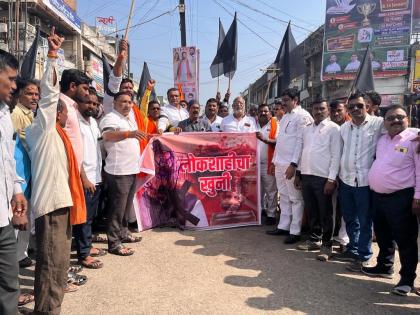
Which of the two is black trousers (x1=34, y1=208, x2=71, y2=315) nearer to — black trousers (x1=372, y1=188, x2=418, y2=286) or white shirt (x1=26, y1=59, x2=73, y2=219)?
white shirt (x1=26, y1=59, x2=73, y2=219)

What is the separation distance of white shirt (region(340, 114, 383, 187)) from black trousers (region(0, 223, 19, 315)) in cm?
328

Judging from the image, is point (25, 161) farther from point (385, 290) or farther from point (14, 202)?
point (385, 290)

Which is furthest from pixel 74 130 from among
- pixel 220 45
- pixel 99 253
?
pixel 220 45

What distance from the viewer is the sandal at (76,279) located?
3393 mm

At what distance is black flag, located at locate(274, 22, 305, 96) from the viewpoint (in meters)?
7.42

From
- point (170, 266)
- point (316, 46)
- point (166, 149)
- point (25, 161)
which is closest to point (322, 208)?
point (170, 266)

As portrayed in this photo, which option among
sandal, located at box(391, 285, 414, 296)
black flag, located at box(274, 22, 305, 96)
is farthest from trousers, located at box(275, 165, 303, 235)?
black flag, located at box(274, 22, 305, 96)

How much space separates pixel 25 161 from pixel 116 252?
5.82ft

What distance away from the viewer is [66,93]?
10.9 feet

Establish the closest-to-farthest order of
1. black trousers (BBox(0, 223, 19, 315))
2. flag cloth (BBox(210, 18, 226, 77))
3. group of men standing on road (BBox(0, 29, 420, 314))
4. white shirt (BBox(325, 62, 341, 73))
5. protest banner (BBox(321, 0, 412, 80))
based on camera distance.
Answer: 1. black trousers (BBox(0, 223, 19, 315))
2. group of men standing on road (BBox(0, 29, 420, 314))
3. flag cloth (BBox(210, 18, 226, 77))
4. protest banner (BBox(321, 0, 412, 80))
5. white shirt (BBox(325, 62, 341, 73))

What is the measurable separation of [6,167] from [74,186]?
0.65 metres

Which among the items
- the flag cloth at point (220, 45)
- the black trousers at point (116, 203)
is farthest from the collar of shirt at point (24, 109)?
the flag cloth at point (220, 45)

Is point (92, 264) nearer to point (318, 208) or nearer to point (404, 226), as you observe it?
point (318, 208)

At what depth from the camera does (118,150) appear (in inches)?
164
